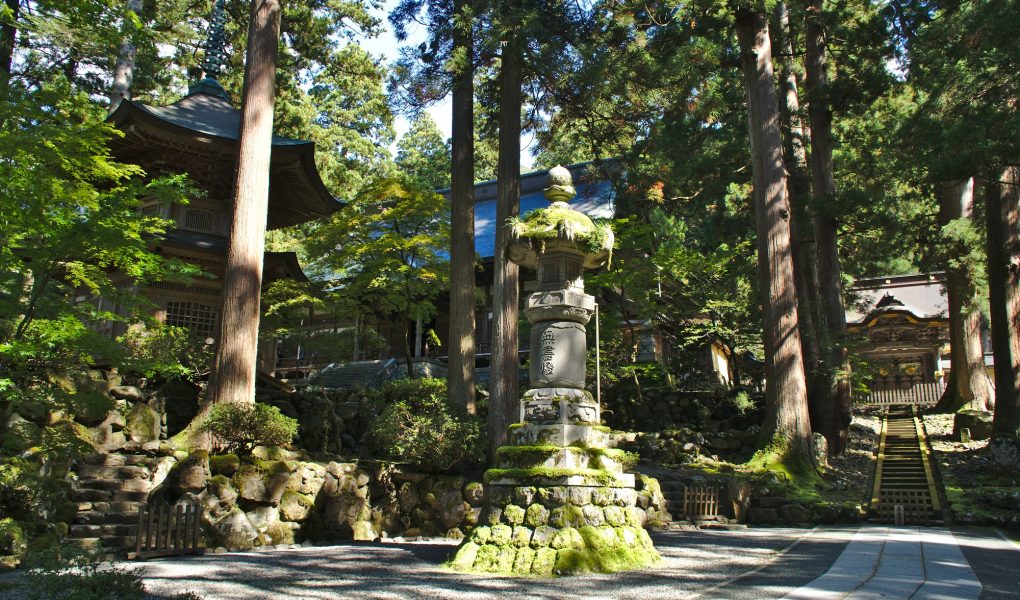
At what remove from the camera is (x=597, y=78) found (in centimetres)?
1302

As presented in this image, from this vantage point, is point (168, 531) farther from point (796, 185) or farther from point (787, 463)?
point (796, 185)

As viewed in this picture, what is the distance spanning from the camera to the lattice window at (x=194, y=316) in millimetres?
15367

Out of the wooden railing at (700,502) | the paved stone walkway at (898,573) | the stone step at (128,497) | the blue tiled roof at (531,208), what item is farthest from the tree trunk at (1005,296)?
the stone step at (128,497)

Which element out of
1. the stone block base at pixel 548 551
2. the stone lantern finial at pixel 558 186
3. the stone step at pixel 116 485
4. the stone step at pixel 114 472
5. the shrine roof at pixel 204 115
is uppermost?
the shrine roof at pixel 204 115

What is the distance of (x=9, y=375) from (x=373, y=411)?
8129 mm

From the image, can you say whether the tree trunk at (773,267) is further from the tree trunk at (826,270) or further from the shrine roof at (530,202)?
the shrine roof at (530,202)

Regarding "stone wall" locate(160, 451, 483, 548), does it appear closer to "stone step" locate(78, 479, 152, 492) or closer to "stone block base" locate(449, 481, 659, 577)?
"stone step" locate(78, 479, 152, 492)

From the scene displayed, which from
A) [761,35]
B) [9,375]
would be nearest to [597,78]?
[761,35]

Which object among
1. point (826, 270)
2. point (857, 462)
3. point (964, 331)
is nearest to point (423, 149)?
point (826, 270)

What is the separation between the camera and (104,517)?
8.72 metres

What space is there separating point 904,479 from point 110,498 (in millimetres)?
13630

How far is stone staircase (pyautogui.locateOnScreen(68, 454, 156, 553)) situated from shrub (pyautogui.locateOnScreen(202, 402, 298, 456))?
105cm

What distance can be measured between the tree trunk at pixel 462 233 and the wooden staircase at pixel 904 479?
284 inches

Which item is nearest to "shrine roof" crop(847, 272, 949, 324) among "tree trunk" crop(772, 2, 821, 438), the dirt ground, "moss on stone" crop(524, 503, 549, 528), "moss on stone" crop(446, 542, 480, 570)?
the dirt ground
